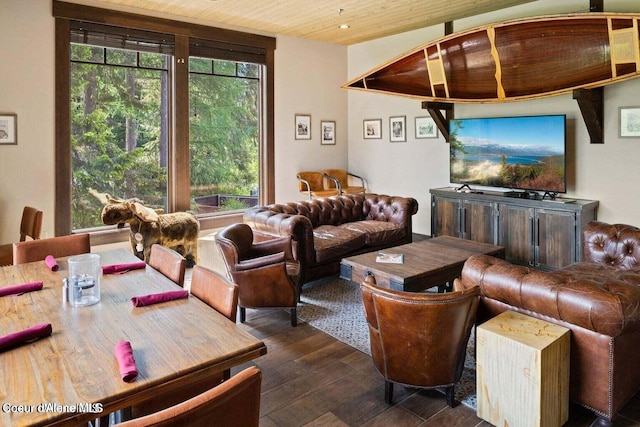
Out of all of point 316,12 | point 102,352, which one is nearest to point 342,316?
point 102,352

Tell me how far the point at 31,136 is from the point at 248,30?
325cm

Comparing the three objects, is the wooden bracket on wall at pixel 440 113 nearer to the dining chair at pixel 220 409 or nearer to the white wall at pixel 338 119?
the white wall at pixel 338 119

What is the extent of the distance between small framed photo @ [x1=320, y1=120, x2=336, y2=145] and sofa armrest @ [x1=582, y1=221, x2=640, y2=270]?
465cm

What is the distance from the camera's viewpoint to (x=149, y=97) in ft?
19.0

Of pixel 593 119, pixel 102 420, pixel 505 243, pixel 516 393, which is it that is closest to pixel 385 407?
pixel 516 393

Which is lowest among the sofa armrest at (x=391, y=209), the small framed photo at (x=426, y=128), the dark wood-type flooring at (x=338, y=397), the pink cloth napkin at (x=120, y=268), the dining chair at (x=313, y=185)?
the dark wood-type flooring at (x=338, y=397)

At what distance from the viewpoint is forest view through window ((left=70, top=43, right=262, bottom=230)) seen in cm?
535

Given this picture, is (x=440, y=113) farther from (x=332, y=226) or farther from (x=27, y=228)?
(x=27, y=228)

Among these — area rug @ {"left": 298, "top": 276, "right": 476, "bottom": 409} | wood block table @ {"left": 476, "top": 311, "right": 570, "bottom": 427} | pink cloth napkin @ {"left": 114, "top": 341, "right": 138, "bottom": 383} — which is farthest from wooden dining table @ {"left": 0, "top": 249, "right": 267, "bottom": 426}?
area rug @ {"left": 298, "top": 276, "right": 476, "bottom": 409}

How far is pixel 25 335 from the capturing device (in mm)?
1554

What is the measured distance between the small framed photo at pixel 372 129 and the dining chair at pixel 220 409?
21.5 ft

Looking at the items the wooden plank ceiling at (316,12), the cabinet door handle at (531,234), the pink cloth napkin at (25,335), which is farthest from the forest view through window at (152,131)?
the pink cloth napkin at (25,335)

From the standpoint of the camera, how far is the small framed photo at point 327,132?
7594 millimetres

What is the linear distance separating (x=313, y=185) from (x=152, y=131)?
2.63 metres
